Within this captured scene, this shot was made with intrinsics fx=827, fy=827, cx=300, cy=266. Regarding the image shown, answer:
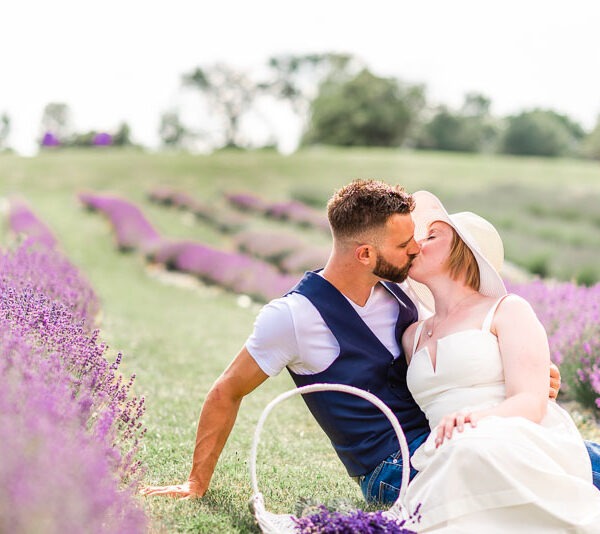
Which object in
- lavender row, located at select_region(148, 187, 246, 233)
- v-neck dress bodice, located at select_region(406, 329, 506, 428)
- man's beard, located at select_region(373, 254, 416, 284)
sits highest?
man's beard, located at select_region(373, 254, 416, 284)

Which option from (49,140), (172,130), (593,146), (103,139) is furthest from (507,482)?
(172,130)

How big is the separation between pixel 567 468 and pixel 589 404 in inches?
117

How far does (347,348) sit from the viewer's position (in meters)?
3.23

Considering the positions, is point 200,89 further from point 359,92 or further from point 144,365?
point 144,365

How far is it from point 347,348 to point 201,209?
18.0 meters

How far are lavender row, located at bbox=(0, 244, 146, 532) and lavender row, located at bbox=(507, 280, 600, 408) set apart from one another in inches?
116

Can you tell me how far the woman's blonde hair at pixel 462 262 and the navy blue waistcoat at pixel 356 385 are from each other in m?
0.42

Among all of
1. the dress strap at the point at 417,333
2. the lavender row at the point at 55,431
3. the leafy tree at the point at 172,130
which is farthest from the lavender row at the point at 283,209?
the leafy tree at the point at 172,130

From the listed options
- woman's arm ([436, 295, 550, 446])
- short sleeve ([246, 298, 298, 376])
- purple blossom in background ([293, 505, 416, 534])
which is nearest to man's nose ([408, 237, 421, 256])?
woman's arm ([436, 295, 550, 446])

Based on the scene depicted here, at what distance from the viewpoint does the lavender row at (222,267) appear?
11805mm

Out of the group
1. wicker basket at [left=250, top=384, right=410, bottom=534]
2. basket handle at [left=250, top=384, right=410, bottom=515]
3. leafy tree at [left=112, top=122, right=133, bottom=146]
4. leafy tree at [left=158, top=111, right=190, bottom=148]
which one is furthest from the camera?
leafy tree at [left=158, top=111, right=190, bottom=148]

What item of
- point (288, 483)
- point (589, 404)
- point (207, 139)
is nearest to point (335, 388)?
point (288, 483)

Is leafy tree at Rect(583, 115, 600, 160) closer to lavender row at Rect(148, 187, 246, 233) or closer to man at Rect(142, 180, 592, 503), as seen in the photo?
lavender row at Rect(148, 187, 246, 233)

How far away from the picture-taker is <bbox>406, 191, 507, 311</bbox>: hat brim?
3225 mm
